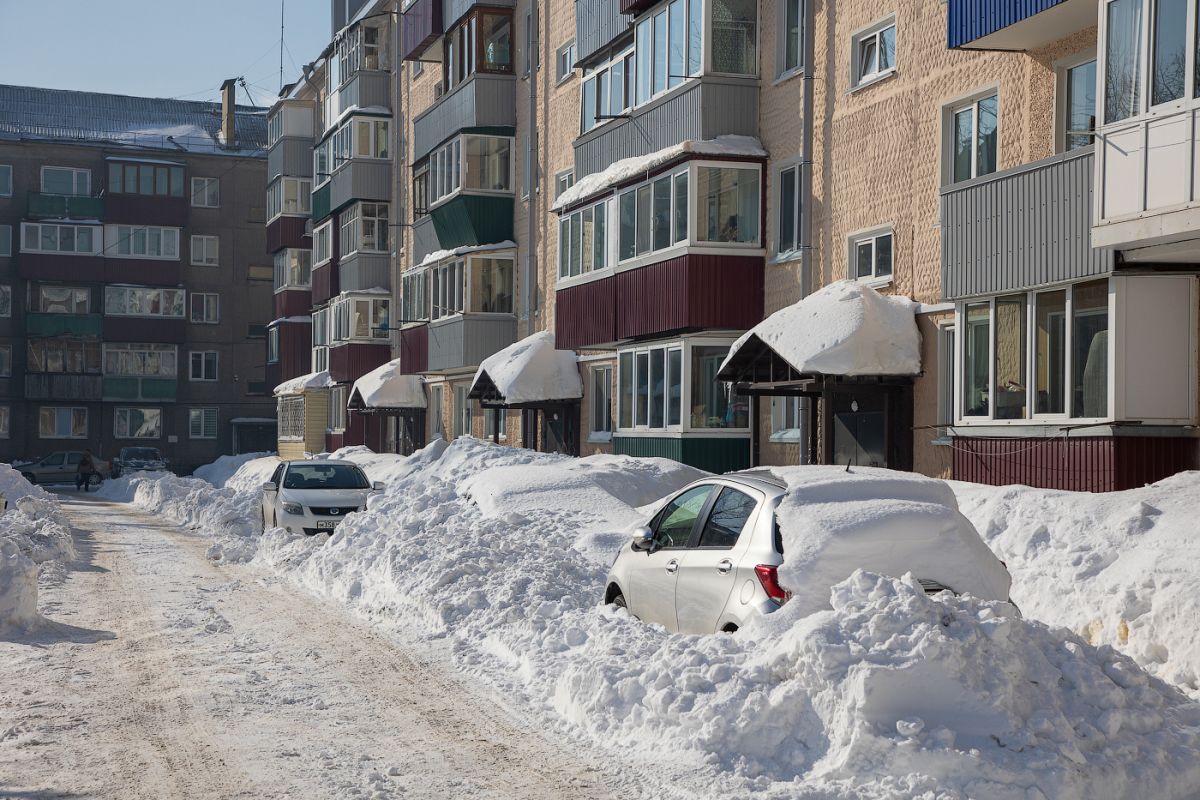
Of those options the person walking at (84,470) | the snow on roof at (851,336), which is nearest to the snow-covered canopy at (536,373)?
the snow on roof at (851,336)

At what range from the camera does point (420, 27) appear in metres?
38.5

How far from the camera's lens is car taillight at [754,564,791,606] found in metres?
8.58

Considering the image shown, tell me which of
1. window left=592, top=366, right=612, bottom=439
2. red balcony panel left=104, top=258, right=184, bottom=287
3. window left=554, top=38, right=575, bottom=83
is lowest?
window left=592, top=366, right=612, bottom=439

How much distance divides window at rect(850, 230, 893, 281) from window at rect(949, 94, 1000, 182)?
161 centimetres

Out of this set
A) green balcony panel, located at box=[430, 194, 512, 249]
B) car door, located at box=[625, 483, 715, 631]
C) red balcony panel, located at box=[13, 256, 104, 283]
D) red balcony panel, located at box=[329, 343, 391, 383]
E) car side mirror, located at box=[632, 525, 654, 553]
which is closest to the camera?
car door, located at box=[625, 483, 715, 631]

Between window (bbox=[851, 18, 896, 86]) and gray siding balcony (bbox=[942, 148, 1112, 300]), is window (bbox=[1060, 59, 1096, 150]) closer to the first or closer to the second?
gray siding balcony (bbox=[942, 148, 1112, 300])

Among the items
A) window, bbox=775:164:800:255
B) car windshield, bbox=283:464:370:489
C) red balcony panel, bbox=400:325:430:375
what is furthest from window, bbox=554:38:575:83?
car windshield, bbox=283:464:370:489

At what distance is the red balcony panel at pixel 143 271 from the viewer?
6525 cm

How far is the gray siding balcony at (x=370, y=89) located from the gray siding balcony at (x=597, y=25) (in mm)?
16843

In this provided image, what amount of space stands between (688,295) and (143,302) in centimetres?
4907

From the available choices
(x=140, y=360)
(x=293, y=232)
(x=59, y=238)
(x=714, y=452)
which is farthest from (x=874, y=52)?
(x=140, y=360)

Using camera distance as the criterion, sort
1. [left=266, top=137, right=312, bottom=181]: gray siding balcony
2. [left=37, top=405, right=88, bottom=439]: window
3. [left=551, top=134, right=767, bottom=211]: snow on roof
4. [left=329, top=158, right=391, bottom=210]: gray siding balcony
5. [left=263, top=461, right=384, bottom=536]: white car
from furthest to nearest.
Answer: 1. [left=37, top=405, right=88, bottom=439]: window
2. [left=266, top=137, right=312, bottom=181]: gray siding balcony
3. [left=329, top=158, right=391, bottom=210]: gray siding balcony
4. [left=551, top=134, right=767, bottom=211]: snow on roof
5. [left=263, top=461, right=384, bottom=536]: white car

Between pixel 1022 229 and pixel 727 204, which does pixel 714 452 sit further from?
pixel 1022 229

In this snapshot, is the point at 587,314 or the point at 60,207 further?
the point at 60,207
